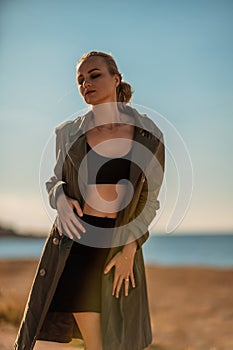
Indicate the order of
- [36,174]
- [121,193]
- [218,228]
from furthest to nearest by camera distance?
[218,228] < [36,174] < [121,193]

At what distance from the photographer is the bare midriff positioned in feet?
4.60

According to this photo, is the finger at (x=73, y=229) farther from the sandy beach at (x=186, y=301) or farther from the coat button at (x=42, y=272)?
the sandy beach at (x=186, y=301)

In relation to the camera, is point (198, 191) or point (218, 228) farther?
point (218, 228)

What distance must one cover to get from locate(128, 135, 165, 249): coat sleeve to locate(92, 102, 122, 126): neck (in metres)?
0.13

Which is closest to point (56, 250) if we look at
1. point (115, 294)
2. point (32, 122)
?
point (115, 294)

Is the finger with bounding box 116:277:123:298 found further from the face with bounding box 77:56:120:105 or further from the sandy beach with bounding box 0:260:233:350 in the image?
the sandy beach with bounding box 0:260:233:350

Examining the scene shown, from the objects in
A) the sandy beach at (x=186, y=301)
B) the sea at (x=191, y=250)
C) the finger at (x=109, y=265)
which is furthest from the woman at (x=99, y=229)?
the sea at (x=191, y=250)

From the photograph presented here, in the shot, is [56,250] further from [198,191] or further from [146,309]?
[198,191]

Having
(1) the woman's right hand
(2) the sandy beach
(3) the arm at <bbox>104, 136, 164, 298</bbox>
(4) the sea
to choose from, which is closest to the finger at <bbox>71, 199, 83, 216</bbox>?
(1) the woman's right hand

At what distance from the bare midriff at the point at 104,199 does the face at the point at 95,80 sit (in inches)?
8.0

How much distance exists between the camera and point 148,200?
4.56 feet

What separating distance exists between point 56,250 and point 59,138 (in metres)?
0.27

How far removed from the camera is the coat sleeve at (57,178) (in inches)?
55.4

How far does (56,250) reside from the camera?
142 cm
